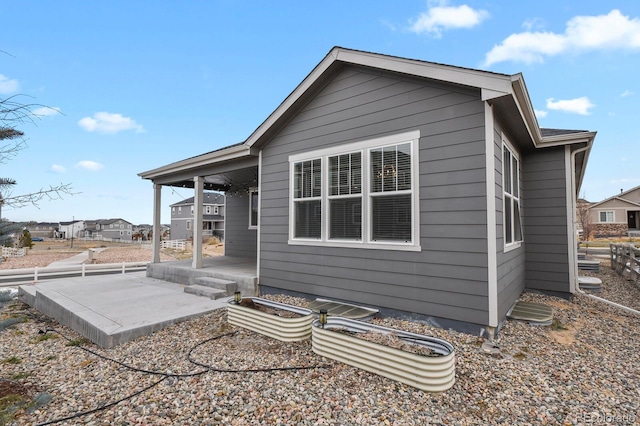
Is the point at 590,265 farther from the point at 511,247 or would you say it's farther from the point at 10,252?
the point at 10,252

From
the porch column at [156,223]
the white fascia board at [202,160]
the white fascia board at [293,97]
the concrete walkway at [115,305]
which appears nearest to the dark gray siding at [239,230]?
the porch column at [156,223]

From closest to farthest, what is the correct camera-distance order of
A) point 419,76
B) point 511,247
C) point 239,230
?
point 419,76
point 511,247
point 239,230

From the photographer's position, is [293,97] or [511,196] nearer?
[511,196]

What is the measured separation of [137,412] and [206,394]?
54 centimetres

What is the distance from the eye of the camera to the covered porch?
6.98 m

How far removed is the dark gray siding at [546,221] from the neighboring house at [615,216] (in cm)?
2996

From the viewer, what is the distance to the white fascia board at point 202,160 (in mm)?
6687

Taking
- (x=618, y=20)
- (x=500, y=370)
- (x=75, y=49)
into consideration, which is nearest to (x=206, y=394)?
(x=500, y=370)

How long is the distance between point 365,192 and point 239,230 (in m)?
7.11

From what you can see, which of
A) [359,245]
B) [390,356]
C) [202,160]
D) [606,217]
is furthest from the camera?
[606,217]

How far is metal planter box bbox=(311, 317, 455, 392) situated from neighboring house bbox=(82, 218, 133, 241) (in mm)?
69911

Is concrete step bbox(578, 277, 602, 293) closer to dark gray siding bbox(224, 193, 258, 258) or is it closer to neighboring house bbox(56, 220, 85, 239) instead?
dark gray siding bbox(224, 193, 258, 258)

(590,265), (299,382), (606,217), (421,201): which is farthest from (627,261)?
(606,217)

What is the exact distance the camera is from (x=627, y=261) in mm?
9047
